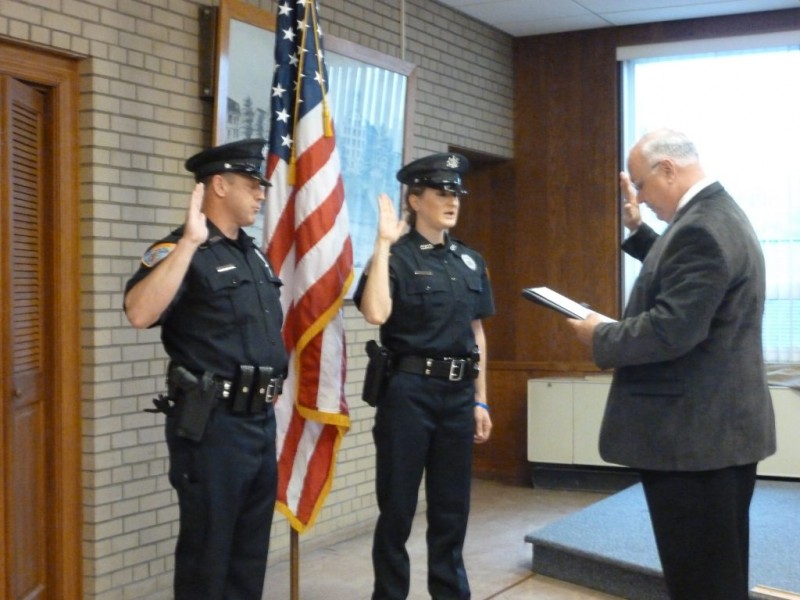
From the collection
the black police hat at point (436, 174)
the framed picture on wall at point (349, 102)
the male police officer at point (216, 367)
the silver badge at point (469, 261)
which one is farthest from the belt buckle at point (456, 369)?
the framed picture on wall at point (349, 102)

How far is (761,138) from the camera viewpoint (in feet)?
19.0

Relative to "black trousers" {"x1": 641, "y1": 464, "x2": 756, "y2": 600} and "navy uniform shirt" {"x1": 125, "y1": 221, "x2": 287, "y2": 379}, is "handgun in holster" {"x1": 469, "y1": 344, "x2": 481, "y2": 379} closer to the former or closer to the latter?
"navy uniform shirt" {"x1": 125, "y1": 221, "x2": 287, "y2": 379}

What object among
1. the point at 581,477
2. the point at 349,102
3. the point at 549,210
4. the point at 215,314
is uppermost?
the point at 349,102

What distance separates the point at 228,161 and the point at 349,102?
201 cm

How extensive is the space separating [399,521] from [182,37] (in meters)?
1.97

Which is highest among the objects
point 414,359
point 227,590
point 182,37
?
point 182,37

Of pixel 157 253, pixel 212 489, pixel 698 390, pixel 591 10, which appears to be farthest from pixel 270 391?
pixel 591 10

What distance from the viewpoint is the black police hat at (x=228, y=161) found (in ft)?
9.12

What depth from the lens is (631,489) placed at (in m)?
5.00

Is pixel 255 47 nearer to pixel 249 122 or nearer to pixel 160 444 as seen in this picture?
pixel 249 122

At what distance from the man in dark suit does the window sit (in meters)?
3.58

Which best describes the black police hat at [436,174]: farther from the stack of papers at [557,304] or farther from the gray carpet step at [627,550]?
the gray carpet step at [627,550]

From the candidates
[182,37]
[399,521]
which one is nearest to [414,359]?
[399,521]

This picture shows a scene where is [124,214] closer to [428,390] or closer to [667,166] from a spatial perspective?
[428,390]
